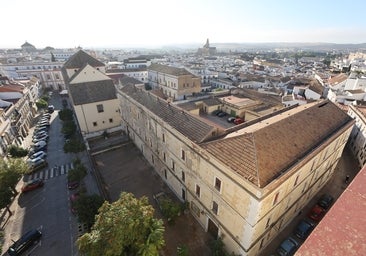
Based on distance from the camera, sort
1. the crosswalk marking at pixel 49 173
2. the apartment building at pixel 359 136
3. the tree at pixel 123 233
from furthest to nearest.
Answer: the apartment building at pixel 359 136 < the crosswalk marking at pixel 49 173 < the tree at pixel 123 233

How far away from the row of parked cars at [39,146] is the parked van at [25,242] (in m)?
16.6

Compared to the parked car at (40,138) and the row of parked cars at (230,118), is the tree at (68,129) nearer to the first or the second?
the parked car at (40,138)

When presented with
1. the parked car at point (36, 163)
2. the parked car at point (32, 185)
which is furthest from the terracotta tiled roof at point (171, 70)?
the parked car at point (32, 185)

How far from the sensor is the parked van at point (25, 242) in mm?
22438

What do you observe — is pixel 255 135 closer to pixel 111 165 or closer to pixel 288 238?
pixel 288 238

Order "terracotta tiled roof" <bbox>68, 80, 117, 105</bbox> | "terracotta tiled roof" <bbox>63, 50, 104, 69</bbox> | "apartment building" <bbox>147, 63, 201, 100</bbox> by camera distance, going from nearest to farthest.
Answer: "terracotta tiled roof" <bbox>68, 80, 117, 105</bbox>
"terracotta tiled roof" <bbox>63, 50, 104, 69</bbox>
"apartment building" <bbox>147, 63, 201, 100</bbox>

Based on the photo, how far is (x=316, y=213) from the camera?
2773 cm

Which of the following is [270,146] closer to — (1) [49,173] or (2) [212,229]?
(2) [212,229]

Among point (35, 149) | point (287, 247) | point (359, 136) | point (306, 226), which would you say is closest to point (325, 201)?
point (306, 226)

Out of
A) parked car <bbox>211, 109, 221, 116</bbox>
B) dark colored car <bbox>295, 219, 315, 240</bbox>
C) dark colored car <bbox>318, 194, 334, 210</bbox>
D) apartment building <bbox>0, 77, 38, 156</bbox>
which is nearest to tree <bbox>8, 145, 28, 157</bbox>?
apartment building <bbox>0, 77, 38, 156</bbox>

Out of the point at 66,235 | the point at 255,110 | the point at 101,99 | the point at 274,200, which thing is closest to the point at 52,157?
the point at 101,99

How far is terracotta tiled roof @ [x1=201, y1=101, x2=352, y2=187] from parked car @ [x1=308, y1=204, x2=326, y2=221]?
35.2 feet

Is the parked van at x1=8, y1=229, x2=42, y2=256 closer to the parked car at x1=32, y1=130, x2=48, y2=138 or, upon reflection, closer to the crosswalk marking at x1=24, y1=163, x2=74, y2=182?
the crosswalk marking at x1=24, y1=163, x2=74, y2=182

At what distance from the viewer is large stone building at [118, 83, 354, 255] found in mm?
18516
